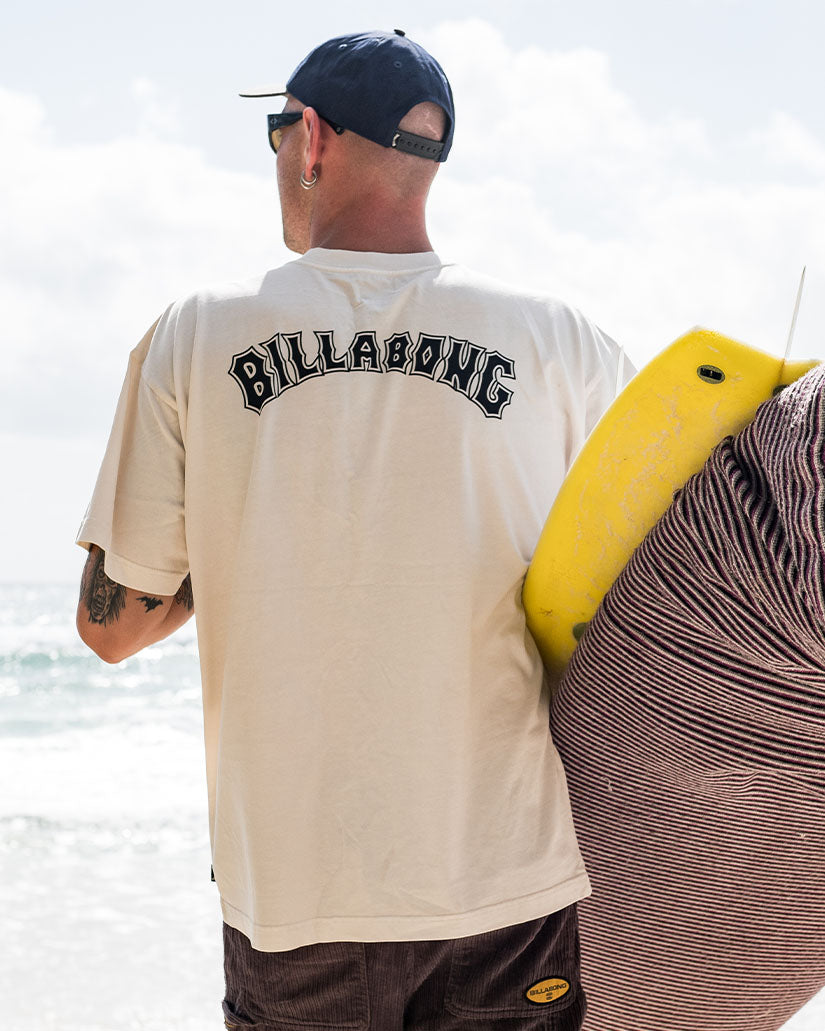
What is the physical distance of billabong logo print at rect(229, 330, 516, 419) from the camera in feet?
4.56

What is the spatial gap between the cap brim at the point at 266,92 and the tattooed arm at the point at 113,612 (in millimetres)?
789

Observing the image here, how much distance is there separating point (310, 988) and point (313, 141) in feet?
3.89

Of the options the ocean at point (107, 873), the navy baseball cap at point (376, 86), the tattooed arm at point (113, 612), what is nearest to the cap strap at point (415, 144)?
the navy baseball cap at point (376, 86)

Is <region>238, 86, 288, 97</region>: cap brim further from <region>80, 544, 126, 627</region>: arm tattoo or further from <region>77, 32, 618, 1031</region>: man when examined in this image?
<region>80, 544, 126, 627</region>: arm tattoo

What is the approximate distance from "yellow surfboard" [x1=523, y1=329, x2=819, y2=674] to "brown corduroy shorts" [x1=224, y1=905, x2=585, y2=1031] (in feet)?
1.46

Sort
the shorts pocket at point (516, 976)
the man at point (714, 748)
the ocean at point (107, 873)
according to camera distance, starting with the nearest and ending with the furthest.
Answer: the man at point (714, 748)
the shorts pocket at point (516, 976)
the ocean at point (107, 873)

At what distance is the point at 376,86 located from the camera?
1525mm

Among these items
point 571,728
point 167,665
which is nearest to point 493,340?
point 571,728

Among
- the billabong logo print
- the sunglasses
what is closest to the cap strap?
the sunglasses

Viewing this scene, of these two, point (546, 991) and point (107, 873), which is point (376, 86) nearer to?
point (546, 991)

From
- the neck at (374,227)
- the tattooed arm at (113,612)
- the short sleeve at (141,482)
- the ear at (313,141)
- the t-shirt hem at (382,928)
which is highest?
the ear at (313,141)

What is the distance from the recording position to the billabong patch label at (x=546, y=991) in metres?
1.37

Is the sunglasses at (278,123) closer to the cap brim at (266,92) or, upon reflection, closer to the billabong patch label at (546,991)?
the cap brim at (266,92)

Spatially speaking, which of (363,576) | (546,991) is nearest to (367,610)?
(363,576)
